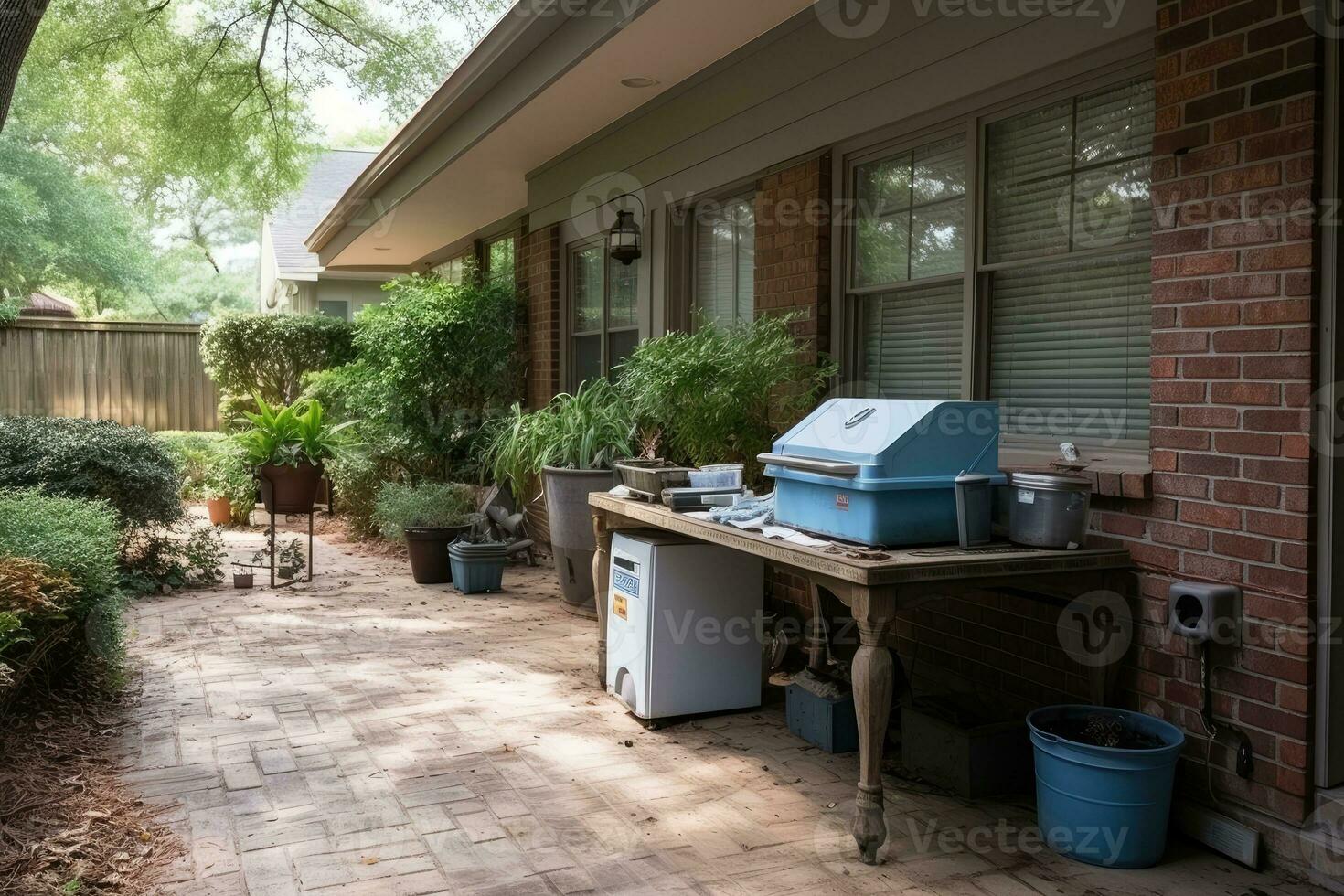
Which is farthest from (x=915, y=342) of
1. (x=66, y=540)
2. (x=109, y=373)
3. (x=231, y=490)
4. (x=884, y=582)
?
(x=109, y=373)

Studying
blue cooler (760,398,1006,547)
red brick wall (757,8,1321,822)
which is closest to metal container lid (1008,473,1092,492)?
blue cooler (760,398,1006,547)

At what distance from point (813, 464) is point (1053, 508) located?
2.46 ft

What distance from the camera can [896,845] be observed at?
3.11m

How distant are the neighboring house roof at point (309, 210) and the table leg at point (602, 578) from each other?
12.5 metres

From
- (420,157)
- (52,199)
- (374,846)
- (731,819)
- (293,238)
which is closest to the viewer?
(374,846)

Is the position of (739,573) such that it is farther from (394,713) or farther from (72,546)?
(72,546)

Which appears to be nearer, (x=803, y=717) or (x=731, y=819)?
(x=731, y=819)

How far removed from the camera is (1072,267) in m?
3.79

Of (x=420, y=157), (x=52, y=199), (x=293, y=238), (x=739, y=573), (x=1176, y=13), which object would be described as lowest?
(x=739, y=573)

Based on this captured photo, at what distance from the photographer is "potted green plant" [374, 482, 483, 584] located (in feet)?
23.9

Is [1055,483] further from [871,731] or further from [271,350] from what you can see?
[271,350]

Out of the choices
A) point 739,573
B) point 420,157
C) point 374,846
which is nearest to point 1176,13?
point 739,573

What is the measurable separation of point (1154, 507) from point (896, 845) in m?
1.33

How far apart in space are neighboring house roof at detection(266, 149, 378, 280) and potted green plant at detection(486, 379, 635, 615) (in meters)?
10.5
